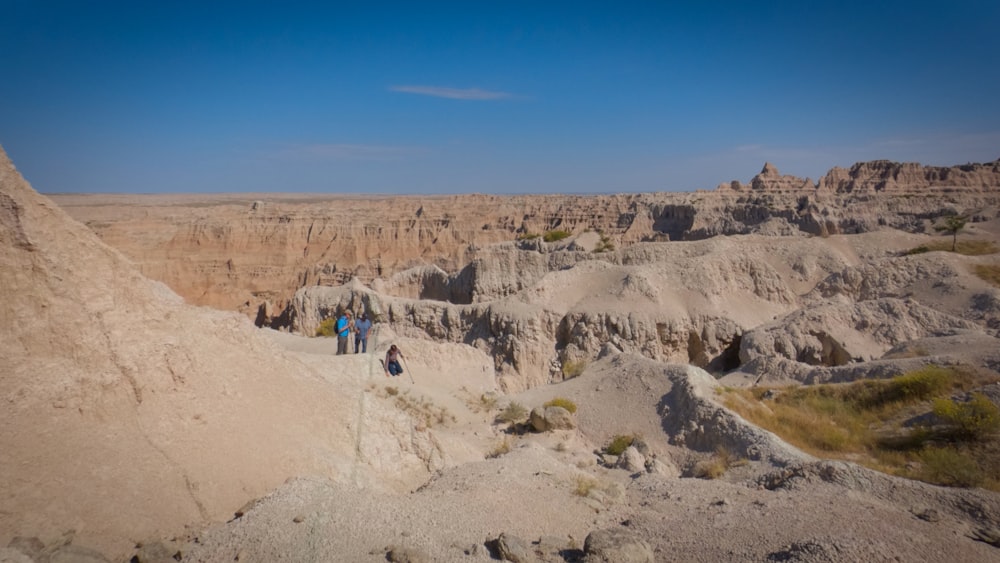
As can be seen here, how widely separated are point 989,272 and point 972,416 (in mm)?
18495

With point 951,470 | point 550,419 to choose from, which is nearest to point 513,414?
point 550,419

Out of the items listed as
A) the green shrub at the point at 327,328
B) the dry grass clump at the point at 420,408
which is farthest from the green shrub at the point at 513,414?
the green shrub at the point at 327,328

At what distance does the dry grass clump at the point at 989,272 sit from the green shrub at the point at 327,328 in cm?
2600

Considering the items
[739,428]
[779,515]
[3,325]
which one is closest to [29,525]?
[3,325]

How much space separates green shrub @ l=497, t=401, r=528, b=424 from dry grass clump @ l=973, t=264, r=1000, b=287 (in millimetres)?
21284

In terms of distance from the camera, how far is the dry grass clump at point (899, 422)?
919 cm

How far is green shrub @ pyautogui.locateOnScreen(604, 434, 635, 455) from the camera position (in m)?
11.4

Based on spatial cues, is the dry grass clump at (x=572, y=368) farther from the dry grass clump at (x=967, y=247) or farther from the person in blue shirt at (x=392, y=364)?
the dry grass clump at (x=967, y=247)

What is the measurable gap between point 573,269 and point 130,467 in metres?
20.9

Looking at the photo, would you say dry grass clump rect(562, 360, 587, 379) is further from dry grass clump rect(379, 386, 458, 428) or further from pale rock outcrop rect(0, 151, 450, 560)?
pale rock outcrop rect(0, 151, 450, 560)

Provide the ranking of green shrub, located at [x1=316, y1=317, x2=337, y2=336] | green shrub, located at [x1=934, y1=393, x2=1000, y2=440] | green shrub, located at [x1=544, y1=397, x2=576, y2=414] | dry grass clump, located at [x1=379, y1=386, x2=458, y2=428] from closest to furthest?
green shrub, located at [x1=934, y1=393, x2=1000, y2=440]
dry grass clump, located at [x1=379, y1=386, x2=458, y2=428]
green shrub, located at [x1=544, y1=397, x2=576, y2=414]
green shrub, located at [x1=316, y1=317, x2=337, y2=336]

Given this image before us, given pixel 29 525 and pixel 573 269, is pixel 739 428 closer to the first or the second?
pixel 29 525

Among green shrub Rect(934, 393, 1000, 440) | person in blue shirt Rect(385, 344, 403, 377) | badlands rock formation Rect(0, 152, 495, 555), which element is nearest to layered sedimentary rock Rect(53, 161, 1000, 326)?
person in blue shirt Rect(385, 344, 403, 377)

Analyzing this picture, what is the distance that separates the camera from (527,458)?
8.82 metres
